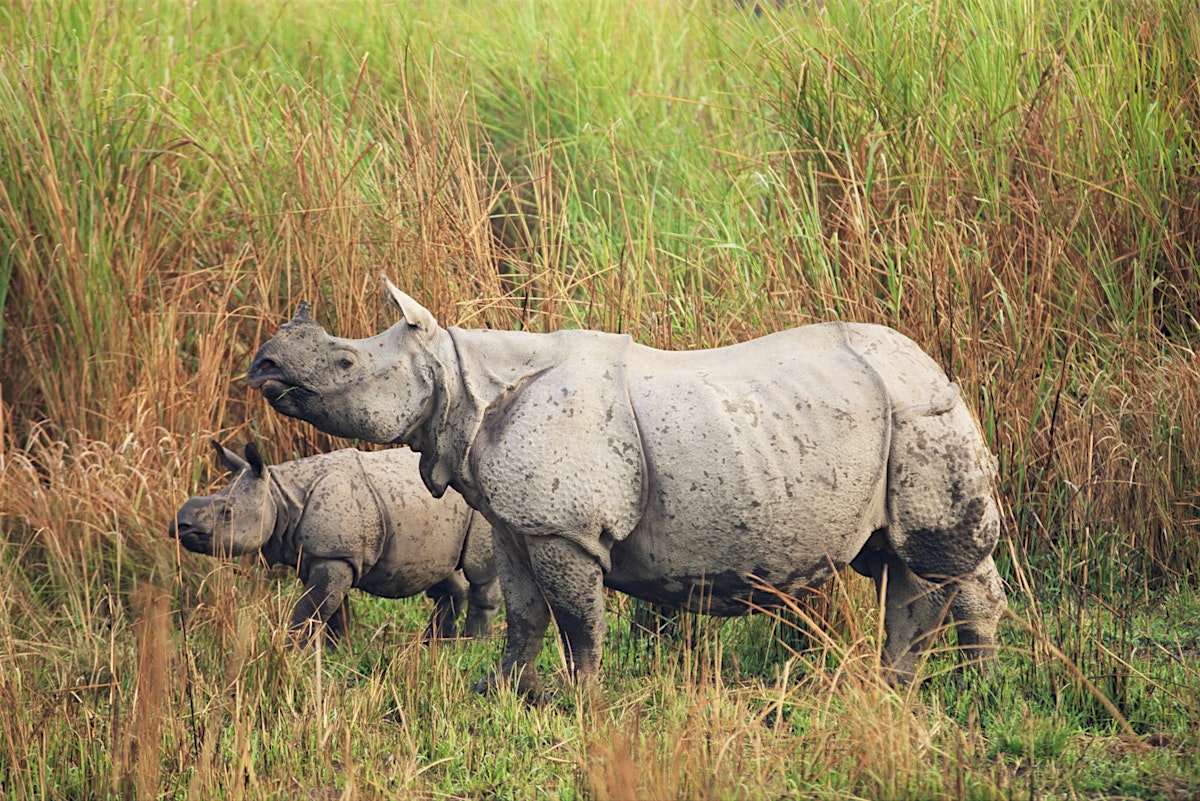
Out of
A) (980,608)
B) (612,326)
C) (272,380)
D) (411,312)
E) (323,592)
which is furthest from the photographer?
(612,326)

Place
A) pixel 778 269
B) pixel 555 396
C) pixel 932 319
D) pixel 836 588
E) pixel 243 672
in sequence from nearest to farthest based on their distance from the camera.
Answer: pixel 555 396 < pixel 243 672 < pixel 836 588 < pixel 932 319 < pixel 778 269

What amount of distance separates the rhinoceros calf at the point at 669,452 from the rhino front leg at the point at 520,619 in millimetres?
137

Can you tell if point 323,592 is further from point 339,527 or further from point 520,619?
point 520,619

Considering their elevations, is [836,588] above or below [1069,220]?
below

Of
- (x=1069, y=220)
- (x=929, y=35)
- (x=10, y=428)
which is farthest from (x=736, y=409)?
(x=10, y=428)

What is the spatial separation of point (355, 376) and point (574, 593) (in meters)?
0.82

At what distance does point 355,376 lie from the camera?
3711 millimetres

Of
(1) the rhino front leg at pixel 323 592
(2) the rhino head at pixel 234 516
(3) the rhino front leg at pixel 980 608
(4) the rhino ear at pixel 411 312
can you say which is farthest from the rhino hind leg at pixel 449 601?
(3) the rhino front leg at pixel 980 608

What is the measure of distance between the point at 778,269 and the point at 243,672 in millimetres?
2610

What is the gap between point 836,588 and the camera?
4.45 metres

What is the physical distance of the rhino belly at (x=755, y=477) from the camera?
12.2 feet

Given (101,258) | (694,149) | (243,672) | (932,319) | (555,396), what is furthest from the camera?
(694,149)

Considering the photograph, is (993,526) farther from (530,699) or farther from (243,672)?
(243,672)

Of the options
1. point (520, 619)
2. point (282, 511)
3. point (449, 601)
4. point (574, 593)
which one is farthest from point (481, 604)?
point (574, 593)
